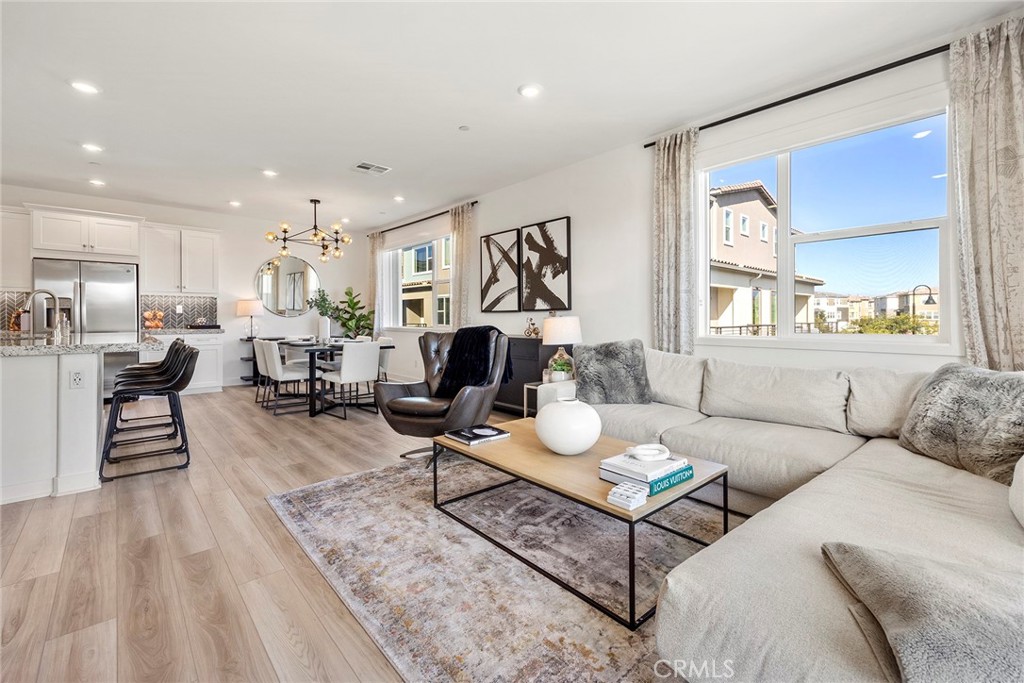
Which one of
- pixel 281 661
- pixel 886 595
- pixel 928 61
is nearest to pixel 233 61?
pixel 281 661

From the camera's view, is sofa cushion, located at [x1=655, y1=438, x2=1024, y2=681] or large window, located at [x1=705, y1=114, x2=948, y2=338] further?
large window, located at [x1=705, y1=114, x2=948, y2=338]

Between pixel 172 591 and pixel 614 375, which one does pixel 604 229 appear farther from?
pixel 172 591

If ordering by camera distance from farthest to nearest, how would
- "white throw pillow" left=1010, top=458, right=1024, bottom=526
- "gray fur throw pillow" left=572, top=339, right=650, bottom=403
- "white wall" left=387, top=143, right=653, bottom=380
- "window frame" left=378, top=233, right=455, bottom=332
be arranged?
1. "window frame" left=378, top=233, right=455, bottom=332
2. "white wall" left=387, top=143, right=653, bottom=380
3. "gray fur throw pillow" left=572, top=339, right=650, bottom=403
4. "white throw pillow" left=1010, top=458, right=1024, bottom=526

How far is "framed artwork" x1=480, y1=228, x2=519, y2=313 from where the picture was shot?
5.21m

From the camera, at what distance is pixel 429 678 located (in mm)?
1320

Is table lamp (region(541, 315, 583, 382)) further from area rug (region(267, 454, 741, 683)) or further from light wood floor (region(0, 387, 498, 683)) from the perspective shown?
light wood floor (region(0, 387, 498, 683))

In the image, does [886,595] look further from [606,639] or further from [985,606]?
[606,639]

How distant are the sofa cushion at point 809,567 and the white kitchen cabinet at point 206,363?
7.03 metres

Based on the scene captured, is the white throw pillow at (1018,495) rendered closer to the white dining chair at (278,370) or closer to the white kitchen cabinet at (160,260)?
the white dining chair at (278,370)

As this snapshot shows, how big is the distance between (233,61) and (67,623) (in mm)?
2991

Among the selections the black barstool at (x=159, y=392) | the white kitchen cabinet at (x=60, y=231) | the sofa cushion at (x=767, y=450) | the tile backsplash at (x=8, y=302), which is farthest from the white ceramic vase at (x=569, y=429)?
the tile backsplash at (x=8, y=302)

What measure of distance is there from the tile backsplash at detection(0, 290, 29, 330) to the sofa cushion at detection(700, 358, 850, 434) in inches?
297

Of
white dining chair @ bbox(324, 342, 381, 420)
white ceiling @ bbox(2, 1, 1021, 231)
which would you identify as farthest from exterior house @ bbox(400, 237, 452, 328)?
white ceiling @ bbox(2, 1, 1021, 231)

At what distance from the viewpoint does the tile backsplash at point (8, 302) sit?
521 centimetres
